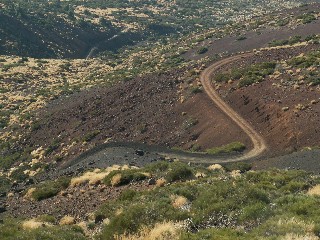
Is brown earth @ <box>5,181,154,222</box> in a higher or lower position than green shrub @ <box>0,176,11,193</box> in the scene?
higher

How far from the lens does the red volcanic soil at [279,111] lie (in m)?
33.7

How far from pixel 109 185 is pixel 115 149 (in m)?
10.6

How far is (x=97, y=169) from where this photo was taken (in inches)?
1146

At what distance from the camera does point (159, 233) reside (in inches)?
496

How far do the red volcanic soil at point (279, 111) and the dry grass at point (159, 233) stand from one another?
21252 millimetres

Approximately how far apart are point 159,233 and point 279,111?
2810cm

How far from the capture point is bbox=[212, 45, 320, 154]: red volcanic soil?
3372 centimetres

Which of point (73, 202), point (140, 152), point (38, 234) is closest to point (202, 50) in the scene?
point (140, 152)

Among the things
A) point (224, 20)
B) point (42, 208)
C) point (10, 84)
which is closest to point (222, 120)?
point (42, 208)

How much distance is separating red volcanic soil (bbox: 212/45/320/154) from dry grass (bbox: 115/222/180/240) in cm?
2125

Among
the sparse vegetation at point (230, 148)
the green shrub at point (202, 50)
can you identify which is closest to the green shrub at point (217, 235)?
the sparse vegetation at point (230, 148)

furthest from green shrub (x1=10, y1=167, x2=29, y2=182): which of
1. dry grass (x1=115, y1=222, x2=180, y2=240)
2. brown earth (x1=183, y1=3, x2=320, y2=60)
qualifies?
brown earth (x1=183, y1=3, x2=320, y2=60)

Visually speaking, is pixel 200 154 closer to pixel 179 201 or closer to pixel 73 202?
pixel 73 202

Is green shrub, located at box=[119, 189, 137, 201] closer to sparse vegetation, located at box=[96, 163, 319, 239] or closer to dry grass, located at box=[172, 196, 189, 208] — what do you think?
sparse vegetation, located at box=[96, 163, 319, 239]
